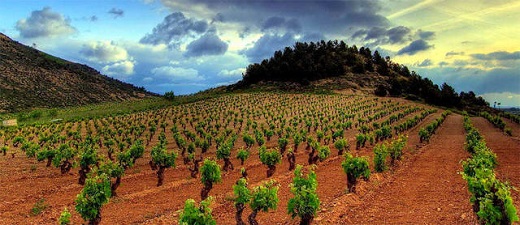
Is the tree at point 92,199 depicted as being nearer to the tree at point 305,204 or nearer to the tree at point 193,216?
the tree at point 193,216

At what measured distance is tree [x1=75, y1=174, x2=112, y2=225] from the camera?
1822 cm

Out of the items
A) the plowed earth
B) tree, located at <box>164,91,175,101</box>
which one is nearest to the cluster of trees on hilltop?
tree, located at <box>164,91,175,101</box>

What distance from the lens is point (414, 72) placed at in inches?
6654

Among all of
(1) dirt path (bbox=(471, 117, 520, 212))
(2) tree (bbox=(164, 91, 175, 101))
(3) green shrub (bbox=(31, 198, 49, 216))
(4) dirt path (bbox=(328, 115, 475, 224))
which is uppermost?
(2) tree (bbox=(164, 91, 175, 101))

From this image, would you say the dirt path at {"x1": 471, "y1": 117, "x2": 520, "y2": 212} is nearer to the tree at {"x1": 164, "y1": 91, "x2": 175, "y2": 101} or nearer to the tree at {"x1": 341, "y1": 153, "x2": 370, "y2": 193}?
the tree at {"x1": 341, "y1": 153, "x2": 370, "y2": 193}

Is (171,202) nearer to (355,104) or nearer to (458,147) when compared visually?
(458,147)

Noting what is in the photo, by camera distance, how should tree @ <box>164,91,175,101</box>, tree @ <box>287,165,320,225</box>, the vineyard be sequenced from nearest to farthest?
tree @ <box>287,165,320,225</box> → the vineyard → tree @ <box>164,91,175,101</box>

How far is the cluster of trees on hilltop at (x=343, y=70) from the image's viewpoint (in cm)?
12212

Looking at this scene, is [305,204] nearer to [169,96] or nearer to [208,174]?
[208,174]

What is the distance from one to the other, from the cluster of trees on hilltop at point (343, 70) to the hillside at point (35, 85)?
75706mm

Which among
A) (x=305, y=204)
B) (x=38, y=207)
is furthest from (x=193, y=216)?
(x=38, y=207)

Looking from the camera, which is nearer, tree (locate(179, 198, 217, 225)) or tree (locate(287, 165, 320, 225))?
tree (locate(179, 198, 217, 225))

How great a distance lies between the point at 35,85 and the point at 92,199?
166422 mm

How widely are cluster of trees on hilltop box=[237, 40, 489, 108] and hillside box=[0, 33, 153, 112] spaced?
7571 centimetres
